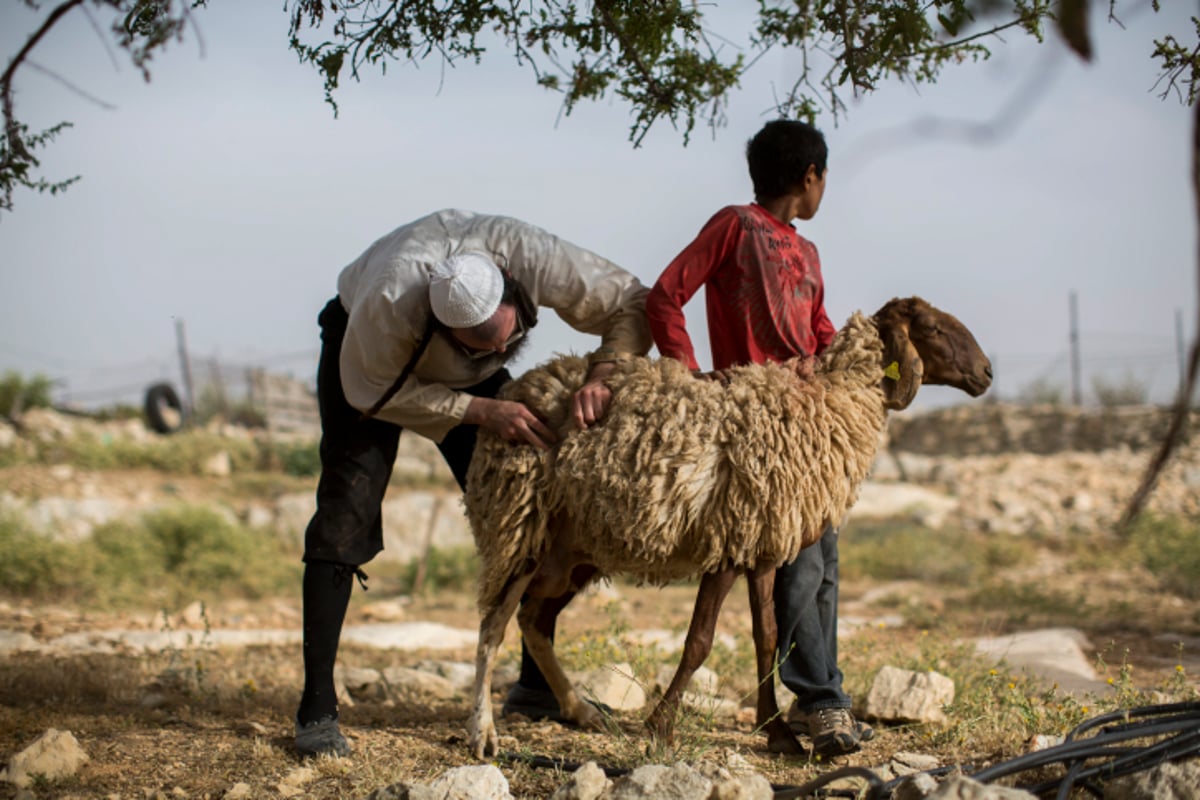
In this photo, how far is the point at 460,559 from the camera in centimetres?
1173

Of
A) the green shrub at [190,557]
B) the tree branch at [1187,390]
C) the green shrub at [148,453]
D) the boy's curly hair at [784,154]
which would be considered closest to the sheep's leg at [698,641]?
the boy's curly hair at [784,154]

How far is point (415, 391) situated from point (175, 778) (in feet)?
5.36

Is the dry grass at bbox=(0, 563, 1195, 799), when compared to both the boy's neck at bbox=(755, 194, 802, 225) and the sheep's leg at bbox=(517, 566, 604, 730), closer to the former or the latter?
the sheep's leg at bbox=(517, 566, 604, 730)

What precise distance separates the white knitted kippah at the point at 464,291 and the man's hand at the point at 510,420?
1.24 ft

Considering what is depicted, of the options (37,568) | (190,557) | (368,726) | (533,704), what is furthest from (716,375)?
(190,557)

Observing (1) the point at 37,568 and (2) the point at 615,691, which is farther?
(1) the point at 37,568

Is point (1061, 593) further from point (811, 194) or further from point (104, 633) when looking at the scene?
point (104, 633)

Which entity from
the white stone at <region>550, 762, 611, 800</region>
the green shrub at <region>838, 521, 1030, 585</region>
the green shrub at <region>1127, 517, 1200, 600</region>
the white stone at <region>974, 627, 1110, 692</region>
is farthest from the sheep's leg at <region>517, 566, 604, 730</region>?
the green shrub at <region>838, 521, 1030, 585</region>

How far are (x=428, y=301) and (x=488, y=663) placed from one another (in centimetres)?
140

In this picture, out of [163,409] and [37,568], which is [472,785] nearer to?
[37,568]

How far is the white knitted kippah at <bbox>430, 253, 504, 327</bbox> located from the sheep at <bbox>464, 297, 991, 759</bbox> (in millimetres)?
483

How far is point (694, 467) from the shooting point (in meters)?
3.71

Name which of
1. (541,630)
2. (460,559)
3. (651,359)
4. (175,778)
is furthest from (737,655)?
(460,559)

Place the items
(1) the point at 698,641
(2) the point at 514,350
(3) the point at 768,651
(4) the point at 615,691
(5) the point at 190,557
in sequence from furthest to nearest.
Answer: (5) the point at 190,557 → (4) the point at 615,691 → (2) the point at 514,350 → (3) the point at 768,651 → (1) the point at 698,641
